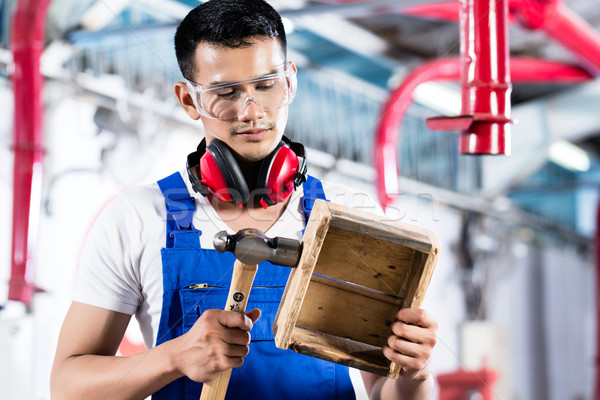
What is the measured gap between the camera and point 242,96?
4.44 ft

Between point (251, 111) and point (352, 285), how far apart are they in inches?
17.2

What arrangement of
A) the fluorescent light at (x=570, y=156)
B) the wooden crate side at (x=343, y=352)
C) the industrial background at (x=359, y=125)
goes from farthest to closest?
the fluorescent light at (x=570, y=156) → the industrial background at (x=359, y=125) → the wooden crate side at (x=343, y=352)

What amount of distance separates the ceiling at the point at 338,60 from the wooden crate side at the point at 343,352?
90cm

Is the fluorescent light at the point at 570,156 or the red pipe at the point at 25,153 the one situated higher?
the fluorescent light at the point at 570,156

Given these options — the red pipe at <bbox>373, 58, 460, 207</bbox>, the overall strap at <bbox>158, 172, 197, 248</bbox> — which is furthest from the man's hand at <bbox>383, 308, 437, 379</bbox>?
the red pipe at <bbox>373, 58, 460, 207</bbox>

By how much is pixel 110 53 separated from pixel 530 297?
310 inches

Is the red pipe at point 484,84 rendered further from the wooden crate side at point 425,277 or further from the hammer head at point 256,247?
the hammer head at point 256,247

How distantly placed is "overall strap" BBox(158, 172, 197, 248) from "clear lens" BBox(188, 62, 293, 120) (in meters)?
0.19

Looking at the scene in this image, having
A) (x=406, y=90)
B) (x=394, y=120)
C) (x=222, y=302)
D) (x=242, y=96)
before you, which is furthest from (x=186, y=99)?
(x=406, y=90)

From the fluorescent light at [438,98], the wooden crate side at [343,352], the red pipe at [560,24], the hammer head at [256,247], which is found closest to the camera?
the hammer head at [256,247]

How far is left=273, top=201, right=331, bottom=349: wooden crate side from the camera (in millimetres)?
1147

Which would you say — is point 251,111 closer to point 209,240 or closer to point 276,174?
point 276,174

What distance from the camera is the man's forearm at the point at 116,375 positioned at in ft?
3.93

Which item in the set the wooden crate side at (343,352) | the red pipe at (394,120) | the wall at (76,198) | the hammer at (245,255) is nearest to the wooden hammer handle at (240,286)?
the hammer at (245,255)
